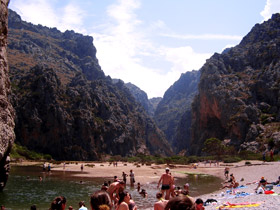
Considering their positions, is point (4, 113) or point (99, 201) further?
point (4, 113)

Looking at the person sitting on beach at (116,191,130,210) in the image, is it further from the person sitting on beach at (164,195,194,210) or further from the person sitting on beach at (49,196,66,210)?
the person sitting on beach at (164,195,194,210)

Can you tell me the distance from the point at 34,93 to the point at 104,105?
106ft

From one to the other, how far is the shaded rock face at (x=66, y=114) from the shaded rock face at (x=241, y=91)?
33.1 metres

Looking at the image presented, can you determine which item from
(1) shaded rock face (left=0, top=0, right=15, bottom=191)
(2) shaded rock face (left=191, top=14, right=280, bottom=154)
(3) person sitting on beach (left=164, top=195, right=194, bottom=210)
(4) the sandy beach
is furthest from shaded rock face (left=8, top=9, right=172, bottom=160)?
(3) person sitting on beach (left=164, top=195, right=194, bottom=210)

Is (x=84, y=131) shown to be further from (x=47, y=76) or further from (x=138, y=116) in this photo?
(x=138, y=116)

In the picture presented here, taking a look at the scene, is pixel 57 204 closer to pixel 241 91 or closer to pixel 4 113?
pixel 4 113

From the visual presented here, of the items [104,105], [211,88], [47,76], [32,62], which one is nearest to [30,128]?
[47,76]

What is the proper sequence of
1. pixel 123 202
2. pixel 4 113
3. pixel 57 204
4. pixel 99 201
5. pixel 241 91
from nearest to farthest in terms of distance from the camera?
pixel 99 201, pixel 57 204, pixel 123 202, pixel 4 113, pixel 241 91

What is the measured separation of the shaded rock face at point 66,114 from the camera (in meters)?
86.9

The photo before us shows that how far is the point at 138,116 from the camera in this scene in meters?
146

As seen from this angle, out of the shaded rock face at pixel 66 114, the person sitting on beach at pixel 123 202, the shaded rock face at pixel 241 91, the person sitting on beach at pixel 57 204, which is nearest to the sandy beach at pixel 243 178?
the person sitting on beach at pixel 123 202

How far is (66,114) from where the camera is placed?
305 feet

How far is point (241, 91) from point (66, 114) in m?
62.9

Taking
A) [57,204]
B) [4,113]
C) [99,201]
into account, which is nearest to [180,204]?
[99,201]
